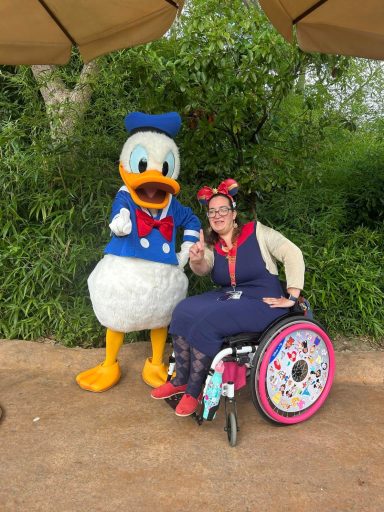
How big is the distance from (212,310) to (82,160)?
75.0 inches

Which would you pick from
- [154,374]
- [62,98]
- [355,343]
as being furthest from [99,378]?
[62,98]

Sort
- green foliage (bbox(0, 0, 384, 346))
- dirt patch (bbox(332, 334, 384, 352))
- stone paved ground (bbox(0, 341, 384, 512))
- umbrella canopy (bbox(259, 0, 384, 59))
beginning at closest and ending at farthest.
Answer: stone paved ground (bbox(0, 341, 384, 512))
umbrella canopy (bbox(259, 0, 384, 59))
green foliage (bbox(0, 0, 384, 346))
dirt patch (bbox(332, 334, 384, 352))

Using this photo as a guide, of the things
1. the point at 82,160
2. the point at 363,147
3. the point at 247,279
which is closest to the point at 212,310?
the point at 247,279

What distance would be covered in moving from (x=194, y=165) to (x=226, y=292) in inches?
52.5

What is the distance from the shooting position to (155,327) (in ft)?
9.34

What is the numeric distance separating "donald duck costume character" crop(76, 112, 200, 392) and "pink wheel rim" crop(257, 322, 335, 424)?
0.73 metres

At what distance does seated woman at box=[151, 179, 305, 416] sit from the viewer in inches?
95.7

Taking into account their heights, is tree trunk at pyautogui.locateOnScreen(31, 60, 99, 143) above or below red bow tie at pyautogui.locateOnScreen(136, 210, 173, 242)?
above

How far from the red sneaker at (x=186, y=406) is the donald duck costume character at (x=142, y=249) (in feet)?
1.46

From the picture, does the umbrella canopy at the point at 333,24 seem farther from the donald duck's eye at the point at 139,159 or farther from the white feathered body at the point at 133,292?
the white feathered body at the point at 133,292

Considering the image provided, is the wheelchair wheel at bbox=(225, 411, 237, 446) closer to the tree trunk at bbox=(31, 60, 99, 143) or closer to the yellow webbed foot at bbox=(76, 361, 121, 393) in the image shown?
the yellow webbed foot at bbox=(76, 361, 121, 393)

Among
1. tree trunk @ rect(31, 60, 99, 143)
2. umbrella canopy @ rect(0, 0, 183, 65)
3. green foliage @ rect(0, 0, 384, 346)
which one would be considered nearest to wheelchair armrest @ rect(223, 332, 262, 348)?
green foliage @ rect(0, 0, 384, 346)

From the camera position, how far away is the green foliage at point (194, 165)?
10.8 ft

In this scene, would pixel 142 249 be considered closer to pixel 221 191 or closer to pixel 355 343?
pixel 221 191
